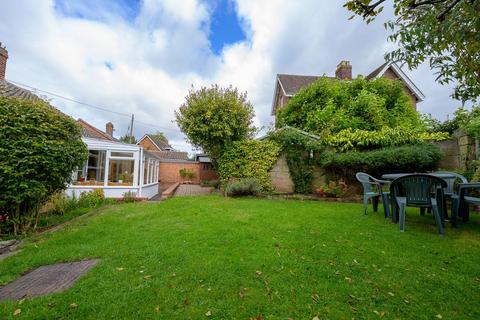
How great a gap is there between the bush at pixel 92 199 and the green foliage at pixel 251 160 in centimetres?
543

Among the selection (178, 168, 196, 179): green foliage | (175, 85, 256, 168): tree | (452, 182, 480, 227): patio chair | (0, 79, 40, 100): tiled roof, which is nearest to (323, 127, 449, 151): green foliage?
(175, 85, 256, 168): tree

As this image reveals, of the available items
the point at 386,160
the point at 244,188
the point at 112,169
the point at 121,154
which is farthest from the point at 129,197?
the point at 386,160

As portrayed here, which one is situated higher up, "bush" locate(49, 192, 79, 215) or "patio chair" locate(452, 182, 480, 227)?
"patio chair" locate(452, 182, 480, 227)

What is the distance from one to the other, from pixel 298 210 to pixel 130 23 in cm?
1075

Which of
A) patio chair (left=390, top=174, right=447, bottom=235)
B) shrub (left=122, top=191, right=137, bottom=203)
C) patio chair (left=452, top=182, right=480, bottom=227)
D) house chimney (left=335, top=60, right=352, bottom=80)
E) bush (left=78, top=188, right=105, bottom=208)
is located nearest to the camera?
patio chair (left=390, top=174, right=447, bottom=235)

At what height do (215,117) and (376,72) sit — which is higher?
(376,72)

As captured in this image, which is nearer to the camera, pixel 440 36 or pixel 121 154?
pixel 440 36

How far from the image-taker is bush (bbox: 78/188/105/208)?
28.2ft

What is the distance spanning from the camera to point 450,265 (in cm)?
294

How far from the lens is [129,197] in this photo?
383 inches

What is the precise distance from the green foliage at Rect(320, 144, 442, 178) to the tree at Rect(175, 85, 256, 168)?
14.2ft

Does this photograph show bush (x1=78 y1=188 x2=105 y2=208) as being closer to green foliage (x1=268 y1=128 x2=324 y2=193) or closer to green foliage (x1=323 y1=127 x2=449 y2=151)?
green foliage (x1=268 y1=128 x2=324 y2=193)

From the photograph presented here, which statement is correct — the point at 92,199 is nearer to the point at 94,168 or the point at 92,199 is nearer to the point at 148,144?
the point at 94,168

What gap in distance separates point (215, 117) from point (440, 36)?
833 centimetres
